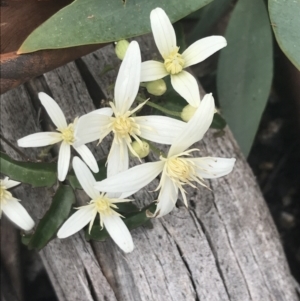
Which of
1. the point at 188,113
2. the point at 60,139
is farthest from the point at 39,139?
the point at 188,113

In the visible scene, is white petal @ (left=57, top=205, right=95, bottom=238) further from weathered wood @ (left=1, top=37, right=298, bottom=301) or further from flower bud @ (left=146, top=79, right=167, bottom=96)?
flower bud @ (left=146, top=79, right=167, bottom=96)

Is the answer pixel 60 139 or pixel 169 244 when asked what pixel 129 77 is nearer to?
pixel 60 139

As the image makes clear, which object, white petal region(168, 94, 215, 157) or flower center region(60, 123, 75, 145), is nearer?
white petal region(168, 94, 215, 157)

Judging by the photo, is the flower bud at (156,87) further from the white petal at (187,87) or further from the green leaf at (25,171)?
the green leaf at (25,171)

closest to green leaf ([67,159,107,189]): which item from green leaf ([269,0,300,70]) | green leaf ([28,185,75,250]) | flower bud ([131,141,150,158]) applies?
green leaf ([28,185,75,250])

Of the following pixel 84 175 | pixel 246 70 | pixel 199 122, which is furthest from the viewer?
pixel 246 70

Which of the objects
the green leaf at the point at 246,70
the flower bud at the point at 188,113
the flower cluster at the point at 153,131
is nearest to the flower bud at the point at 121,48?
the flower cluster at the point at 153,131
